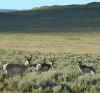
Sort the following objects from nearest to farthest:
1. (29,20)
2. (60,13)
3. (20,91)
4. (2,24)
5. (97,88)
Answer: (20,91) < (97,88) < (2,24) < (29,20) < (60,13)

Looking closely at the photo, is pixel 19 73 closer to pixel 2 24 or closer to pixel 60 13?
pixel 2 24

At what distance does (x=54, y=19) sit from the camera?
11225 centimetres

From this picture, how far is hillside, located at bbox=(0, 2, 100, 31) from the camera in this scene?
98375 millimetres

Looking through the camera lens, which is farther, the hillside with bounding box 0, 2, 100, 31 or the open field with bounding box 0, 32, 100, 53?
the hillside with bounding box 0, 2, 100, 31

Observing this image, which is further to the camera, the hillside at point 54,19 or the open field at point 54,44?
the hillside at point 54,19

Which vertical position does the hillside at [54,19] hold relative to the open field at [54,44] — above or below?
above

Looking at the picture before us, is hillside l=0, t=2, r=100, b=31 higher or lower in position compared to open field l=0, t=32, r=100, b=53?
higher

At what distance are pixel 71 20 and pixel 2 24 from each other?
22241mm


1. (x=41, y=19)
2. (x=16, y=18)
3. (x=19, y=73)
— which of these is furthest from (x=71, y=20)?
(x=19, y=73)

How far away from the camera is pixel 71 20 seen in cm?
10900

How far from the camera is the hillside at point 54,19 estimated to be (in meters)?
98.4

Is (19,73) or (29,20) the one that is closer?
(19,73)

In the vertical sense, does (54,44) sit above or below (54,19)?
below

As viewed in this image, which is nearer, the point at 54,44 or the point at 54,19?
the point at 54,44
